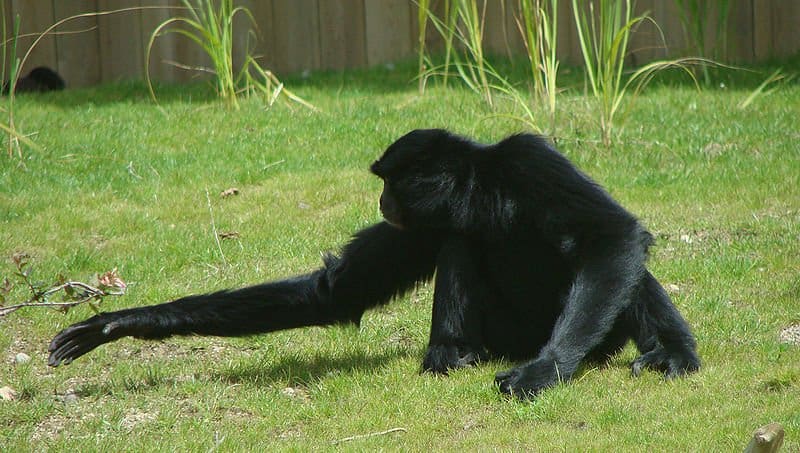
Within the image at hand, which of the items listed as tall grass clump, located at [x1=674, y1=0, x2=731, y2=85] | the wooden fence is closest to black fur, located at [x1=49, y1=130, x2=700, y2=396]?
tall grass clump, located at [x1=674, y1=0, x2=731, y2=85]

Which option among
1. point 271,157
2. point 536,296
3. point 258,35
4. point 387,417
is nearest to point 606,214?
point 536,296

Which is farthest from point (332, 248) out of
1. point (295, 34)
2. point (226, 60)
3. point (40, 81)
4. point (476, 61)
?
point (40, 81)

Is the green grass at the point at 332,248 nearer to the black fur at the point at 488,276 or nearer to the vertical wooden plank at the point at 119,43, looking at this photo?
the black fur at the point at 488,276

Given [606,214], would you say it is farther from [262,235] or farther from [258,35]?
[258,35]

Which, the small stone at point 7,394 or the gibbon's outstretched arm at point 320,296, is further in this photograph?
the gibbon's outstretched arm at point 320,296

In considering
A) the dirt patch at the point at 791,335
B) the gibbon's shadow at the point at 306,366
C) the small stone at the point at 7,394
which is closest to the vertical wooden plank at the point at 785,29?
the dirt patch at the point at 791,335

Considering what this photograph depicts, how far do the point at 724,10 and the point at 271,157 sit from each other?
6.14m

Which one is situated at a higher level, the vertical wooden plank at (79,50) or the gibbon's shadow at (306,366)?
the vertical wooden plank at (79,50)

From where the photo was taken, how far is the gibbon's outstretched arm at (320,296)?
6.76 metres

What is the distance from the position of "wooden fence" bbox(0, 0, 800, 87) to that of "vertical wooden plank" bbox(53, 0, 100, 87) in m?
0.01

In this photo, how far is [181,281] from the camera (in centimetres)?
870

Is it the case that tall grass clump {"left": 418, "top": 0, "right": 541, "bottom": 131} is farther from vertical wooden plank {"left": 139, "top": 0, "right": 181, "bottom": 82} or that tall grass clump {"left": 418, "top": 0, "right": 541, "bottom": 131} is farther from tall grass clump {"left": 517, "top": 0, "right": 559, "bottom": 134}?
vertical wooden plank {"left": 139, "top": 0, "right": 181, "bottom": 82}

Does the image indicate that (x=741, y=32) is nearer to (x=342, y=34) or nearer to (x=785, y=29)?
(x=785, y=29)

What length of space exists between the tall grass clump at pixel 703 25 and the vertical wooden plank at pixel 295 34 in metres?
5.14
